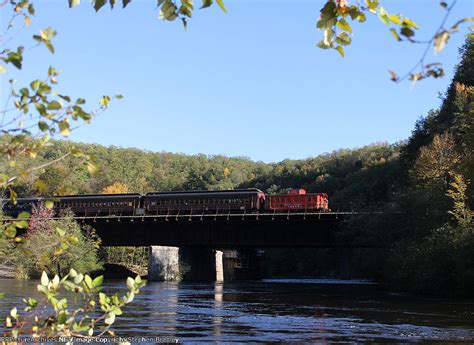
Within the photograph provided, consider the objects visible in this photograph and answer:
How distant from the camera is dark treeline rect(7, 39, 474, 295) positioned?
135ft

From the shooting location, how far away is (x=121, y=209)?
75562 mm

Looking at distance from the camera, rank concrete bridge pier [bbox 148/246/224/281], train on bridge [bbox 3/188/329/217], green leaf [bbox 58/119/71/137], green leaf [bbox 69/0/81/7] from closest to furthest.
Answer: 1. green leaf [bbox 69/0/81/7]
2. green leaf [bbox 58/119/71/137]
3. train on bridge [bbox 3/188/329/217]
4. concrete bridge pier [bbox 148/246/224/281]

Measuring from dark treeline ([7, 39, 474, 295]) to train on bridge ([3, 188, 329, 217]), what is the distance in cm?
505

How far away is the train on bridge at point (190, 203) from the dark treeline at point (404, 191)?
199 inches

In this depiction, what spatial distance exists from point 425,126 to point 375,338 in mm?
73716

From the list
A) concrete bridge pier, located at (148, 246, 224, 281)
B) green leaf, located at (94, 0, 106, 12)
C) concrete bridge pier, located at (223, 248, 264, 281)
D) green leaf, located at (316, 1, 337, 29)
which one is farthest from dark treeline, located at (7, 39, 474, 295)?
concrete bridge pier, located at (148, 246, 224, 281)

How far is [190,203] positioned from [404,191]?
25738mm

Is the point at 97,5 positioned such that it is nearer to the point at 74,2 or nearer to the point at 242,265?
the point at 74,2

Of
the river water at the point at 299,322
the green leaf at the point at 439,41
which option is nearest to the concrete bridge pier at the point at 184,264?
the river water at the point at 299,322

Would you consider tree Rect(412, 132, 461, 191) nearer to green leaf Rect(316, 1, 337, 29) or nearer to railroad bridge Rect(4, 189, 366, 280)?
railroad bridge Rect(4, 189, 366, 280)

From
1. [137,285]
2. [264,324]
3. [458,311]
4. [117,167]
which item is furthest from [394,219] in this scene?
[117,167]

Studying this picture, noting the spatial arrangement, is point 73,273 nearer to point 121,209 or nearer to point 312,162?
point 121,209

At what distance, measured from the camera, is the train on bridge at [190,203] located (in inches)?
2729

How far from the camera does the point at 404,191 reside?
60031 millimetres
